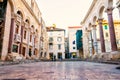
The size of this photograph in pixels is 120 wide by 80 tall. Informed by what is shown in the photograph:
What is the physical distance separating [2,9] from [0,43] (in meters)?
3.66

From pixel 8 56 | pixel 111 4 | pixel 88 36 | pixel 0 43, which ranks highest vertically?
pixel 111 4

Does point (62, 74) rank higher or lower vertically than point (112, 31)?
lower

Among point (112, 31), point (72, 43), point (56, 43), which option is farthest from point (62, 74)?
point (72, 43)

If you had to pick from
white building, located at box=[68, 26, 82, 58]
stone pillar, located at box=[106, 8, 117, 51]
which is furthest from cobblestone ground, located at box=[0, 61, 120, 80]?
white building, located at box=[68, 26, 82, 58]

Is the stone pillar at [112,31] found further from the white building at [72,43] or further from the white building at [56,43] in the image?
the white building at [72,43]

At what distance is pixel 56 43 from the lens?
42.8 metres

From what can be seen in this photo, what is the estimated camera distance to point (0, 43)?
11.9m

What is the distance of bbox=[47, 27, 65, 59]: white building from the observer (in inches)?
1651

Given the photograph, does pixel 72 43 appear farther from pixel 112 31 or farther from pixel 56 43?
pixel 112 31

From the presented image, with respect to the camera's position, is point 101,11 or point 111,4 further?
point 101,11

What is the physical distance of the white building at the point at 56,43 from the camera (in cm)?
4194

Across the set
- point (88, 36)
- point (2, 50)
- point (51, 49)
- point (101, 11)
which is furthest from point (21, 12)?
point (51, 49)

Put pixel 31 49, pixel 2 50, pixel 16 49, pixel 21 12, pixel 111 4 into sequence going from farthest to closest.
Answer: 1. pixel 31 49
2. pixel 21 12
3. pixel 16 49
4. pixel 111 4
5. pixel 2 50

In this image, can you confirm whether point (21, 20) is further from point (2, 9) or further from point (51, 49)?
point (51, 49)
